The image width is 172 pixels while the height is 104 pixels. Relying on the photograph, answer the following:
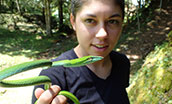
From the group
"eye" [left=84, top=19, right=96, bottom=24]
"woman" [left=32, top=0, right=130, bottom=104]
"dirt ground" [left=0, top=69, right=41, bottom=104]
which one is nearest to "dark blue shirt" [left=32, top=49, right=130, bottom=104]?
"woman" [left=32, top=0, right=130, bottom=104]

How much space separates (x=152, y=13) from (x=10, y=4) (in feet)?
40.4

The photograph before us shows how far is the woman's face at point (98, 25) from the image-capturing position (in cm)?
98

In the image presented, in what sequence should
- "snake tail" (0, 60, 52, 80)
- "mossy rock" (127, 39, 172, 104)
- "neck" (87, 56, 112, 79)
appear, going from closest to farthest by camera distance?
"snake tail" (0, 60, 52, 80) → "neck" (87, 56, 112, 79) → "mossy rock" (127, 39, 172, 104)

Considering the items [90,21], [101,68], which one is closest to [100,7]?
[90,21]

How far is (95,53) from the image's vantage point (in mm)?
1128

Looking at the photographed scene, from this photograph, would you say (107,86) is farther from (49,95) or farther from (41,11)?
(41,11)

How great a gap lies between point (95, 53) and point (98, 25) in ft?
0.78

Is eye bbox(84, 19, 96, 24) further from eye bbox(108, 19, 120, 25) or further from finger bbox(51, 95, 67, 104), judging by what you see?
finger bbox(51, 95, 67, 104)

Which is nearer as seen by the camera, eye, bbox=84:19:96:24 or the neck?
eye, bbox=84:19:96:24

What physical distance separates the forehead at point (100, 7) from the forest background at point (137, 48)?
1.66 meters

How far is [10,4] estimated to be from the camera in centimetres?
1314

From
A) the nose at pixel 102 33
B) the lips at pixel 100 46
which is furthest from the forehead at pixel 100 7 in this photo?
the lips at pixel 100 46

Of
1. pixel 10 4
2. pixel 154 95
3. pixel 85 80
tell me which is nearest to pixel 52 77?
pixel 85 80

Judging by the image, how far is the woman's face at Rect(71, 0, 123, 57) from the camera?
98cm
